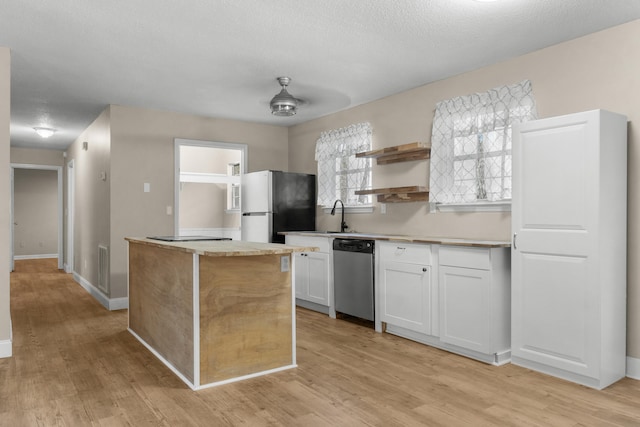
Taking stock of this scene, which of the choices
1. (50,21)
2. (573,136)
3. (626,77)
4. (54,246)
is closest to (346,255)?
(573,136)

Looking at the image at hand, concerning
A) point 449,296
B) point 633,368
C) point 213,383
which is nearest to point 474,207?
point 449,296

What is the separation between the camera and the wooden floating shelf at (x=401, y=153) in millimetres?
4266

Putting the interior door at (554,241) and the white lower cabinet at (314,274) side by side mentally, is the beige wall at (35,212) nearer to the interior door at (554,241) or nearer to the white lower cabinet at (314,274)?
the white lower cabinet at (314,274)

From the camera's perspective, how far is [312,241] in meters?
4.89

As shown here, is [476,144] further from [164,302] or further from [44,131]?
[44,131]

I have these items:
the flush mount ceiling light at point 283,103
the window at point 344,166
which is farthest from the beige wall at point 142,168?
the flush mount ceiling light at point 283,103

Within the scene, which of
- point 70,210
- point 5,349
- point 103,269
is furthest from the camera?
point 70,210

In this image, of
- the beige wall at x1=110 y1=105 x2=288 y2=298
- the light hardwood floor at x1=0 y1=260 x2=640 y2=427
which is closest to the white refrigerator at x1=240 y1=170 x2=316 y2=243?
the beige wall at x1=110 y1=105 x2=288 y2=298

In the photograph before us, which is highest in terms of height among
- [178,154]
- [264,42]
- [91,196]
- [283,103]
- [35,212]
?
[264,42]

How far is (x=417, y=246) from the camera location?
371 centimetres

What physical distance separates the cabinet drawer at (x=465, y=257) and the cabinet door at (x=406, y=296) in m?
0.22

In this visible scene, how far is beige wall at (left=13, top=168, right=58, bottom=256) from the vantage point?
1045 cm

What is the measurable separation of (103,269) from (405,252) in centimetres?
379

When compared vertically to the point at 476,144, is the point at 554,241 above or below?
below
